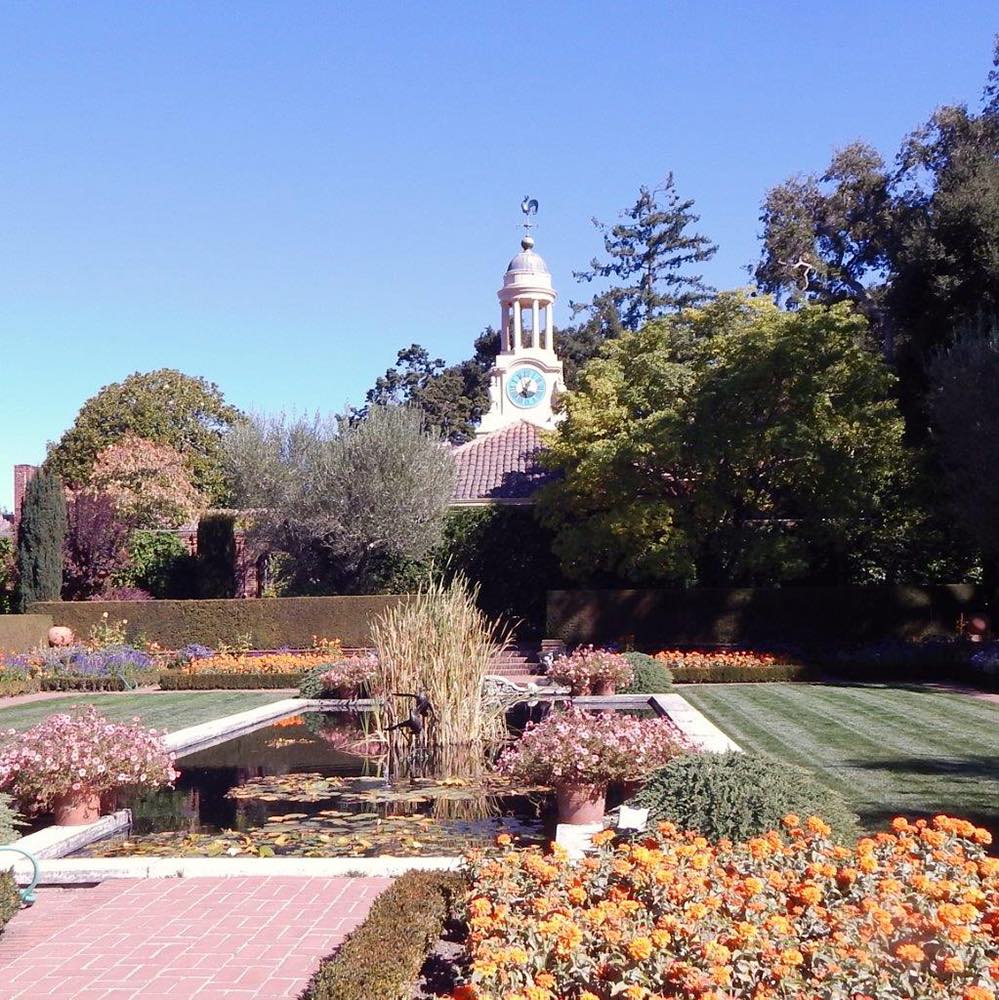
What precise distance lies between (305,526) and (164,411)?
1484 cm

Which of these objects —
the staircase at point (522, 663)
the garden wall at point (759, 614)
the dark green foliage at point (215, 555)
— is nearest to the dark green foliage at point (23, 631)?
the dark green foliage at point (215, 555)

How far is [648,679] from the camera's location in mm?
15078

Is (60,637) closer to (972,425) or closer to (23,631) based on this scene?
(23,631)

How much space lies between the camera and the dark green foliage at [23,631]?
63.8 ft

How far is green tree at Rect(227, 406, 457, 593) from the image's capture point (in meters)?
22.2

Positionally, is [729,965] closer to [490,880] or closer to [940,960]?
[940,960]

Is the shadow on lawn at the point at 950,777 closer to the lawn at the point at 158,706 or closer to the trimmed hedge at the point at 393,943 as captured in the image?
the trimmed hedge at the point at 393,943

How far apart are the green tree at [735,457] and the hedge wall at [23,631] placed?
981cm

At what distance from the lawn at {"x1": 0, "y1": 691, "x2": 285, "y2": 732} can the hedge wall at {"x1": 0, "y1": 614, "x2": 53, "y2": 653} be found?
140 inches

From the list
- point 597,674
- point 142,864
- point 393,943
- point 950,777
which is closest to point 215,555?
point 597,674

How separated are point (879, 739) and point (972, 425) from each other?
6.92m

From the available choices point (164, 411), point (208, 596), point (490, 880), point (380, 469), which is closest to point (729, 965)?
point (490, 880)

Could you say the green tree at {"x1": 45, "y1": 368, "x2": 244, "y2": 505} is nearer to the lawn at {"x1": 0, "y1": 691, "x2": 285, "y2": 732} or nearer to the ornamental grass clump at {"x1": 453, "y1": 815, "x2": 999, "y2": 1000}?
the lawn at {"x1": 0, "y1": 691, "x2": 285, "y2": 732}

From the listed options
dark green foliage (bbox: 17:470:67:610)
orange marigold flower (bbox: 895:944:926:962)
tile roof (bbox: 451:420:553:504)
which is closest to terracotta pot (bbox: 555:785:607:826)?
orange marigold flower (bbox: 895:944:926:962)
